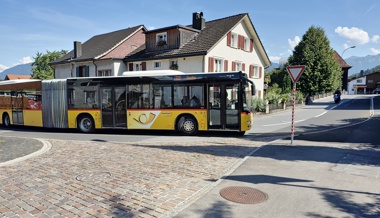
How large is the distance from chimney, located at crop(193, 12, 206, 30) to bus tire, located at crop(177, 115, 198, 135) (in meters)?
18.4

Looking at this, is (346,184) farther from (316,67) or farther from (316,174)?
(316,67)

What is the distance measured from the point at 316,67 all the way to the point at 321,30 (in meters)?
8.02

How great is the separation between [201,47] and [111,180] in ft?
67.7

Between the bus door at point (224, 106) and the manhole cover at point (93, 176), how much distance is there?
23.4 feet

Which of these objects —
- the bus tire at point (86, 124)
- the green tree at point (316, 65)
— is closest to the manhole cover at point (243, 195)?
the bus tire at point (86, 124)

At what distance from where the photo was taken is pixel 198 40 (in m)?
26.9

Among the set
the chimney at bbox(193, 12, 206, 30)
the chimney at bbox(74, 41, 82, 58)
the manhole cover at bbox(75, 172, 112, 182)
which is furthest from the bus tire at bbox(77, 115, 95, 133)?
the chimney at bbox(74, 41, 82, 58)

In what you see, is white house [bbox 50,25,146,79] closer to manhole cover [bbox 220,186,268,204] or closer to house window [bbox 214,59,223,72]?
house window [bbox 214,59,223,72]

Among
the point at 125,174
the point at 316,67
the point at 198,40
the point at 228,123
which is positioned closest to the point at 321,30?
the point at 316,67

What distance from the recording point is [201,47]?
82.2 feet

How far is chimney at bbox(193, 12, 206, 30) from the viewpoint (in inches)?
1156

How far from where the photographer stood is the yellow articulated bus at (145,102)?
41.2 ft

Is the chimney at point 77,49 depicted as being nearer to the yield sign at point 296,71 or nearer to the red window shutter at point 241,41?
the red window shutter at point 241,41

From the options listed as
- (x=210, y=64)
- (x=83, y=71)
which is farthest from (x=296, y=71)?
(x=83, y=71)
